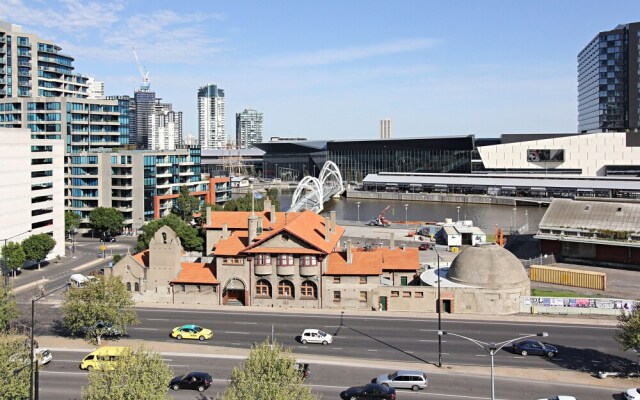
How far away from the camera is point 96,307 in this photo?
48438mm

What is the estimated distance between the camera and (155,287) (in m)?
63.9

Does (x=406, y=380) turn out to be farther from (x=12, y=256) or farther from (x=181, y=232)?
(x=12, y=256)

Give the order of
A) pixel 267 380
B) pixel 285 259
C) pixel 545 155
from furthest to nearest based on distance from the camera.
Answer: pixel 545 155 < pixel 285 259 < pixel 267 380

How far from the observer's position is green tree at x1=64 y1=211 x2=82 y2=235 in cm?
10594

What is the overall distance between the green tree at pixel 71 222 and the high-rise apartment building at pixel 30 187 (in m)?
11.2

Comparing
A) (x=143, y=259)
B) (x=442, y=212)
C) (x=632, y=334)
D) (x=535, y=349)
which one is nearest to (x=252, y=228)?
(x=143, y=259)

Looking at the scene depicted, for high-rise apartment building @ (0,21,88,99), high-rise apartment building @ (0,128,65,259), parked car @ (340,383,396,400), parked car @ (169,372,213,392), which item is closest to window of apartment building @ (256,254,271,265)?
parked car @ (169,372,213,392)

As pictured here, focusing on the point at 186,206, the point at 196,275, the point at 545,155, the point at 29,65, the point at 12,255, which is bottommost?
the point at 196,275

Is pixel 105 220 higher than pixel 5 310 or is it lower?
higher

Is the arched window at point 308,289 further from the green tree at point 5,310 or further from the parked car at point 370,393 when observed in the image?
the green tree at point 5,310

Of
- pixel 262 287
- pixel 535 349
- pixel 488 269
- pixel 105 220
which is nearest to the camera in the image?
pixel 535 349

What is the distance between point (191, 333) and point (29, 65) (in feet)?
380

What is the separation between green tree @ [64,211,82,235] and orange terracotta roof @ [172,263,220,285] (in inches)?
1901

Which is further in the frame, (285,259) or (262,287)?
(262,287)
